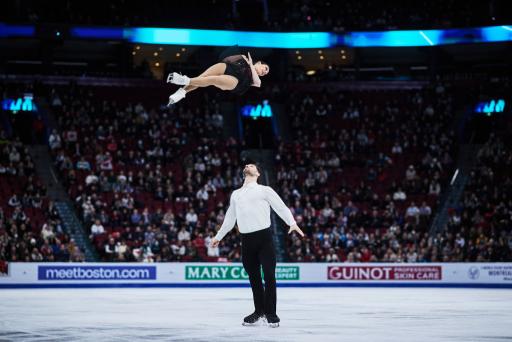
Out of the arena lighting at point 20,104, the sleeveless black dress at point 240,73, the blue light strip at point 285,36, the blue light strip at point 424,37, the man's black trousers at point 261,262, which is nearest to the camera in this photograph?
the man's black trousers at point 261,262

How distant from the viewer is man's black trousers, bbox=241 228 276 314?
1294cm

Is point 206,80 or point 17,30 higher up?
point 17,30

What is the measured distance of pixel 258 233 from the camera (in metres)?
13.0

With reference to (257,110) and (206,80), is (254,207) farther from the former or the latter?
(257,110)

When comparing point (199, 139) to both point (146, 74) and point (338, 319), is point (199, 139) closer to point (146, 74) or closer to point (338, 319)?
point (146, 74)

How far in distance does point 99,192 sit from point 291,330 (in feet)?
88.3

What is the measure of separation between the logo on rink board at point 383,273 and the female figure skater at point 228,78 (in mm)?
20492

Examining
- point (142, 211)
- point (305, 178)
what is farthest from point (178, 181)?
point (305, 178)

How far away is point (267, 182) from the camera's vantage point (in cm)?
4238

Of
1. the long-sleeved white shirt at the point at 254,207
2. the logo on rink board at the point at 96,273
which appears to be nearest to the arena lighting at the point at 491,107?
the logo on rink board at the point at 96,273

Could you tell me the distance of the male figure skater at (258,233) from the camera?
12953mm

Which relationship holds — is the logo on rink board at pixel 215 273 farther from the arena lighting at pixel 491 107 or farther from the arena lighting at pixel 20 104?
the arena lighting at pixel 491 107

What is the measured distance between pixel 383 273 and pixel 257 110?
Answer: 17.4m

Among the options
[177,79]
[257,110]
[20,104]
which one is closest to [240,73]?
[177,79]
